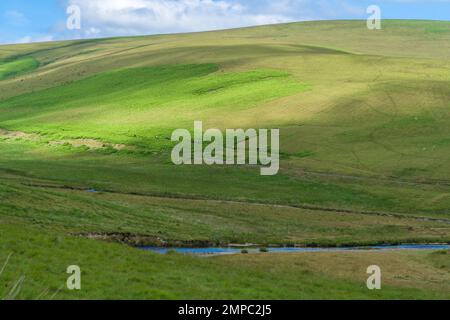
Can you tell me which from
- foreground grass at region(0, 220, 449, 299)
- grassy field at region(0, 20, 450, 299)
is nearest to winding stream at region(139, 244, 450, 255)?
grassy field at region(0, 20, 450, 299)

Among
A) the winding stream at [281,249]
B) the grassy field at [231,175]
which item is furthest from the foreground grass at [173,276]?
the winding stream at [281,249]

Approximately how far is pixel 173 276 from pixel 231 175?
47.8 metres

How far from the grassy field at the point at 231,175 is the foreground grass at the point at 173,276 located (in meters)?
0.12

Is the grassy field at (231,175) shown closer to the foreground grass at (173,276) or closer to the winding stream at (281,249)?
the foreground grass at (173,276)

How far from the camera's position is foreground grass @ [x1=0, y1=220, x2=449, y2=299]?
22.8 meters

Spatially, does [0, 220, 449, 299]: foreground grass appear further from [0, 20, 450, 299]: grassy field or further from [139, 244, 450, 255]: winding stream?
[139, 244, 450, 255]: winding stream

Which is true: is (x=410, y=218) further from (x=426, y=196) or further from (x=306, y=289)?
(x=306, y=289)

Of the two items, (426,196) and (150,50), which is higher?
(150,50)

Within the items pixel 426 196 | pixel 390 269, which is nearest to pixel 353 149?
pixel 426 196

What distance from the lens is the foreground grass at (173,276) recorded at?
896 inches

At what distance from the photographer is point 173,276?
84.9 feet

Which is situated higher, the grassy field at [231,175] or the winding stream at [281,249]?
the grassy field at [231,175]
